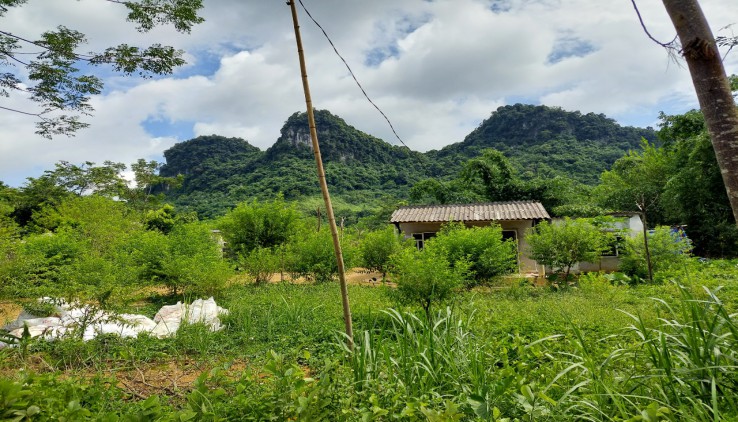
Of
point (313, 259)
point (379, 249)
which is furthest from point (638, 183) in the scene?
point (313, 259)

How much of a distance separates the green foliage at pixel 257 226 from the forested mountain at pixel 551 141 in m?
20.1

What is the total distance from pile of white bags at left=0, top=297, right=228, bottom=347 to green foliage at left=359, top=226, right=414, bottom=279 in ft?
21.0

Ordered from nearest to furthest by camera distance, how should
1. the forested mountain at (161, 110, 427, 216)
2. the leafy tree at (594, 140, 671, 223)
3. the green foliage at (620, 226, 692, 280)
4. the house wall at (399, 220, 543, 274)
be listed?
the green foliage at (620, 226, 692, 280) < the house wall at (399, 220, 543, 274) < the leafy tree at (594, 140, 671, 223) < the forested mountain at (161, 110, 427, 216)

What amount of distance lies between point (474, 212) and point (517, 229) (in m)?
1.63

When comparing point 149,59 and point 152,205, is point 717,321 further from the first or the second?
point 152,205

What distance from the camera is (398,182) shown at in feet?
136

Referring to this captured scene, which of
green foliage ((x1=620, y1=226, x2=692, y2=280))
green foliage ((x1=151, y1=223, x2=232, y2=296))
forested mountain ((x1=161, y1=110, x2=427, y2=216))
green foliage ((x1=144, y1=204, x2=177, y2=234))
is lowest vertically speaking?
green foliage ((x1=620, y1=226, x2=692, y2=280))

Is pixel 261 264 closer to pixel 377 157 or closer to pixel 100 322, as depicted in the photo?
pixel 100 322

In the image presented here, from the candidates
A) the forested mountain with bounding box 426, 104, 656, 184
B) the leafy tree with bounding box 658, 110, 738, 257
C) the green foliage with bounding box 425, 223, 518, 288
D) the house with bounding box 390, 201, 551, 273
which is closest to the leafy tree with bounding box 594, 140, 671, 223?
the leafy tree with bounding box 658, 110, 738, 257

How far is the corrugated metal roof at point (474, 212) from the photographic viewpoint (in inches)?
542

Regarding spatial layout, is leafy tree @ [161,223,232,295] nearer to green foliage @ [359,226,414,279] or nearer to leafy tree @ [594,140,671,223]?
green foliage @ [359,226,414,279]

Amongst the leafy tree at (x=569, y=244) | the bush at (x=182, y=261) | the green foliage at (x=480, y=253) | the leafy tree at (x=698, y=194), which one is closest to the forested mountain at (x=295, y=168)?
the leafy tree at (x=698, y=194)

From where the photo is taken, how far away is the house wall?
13488mm

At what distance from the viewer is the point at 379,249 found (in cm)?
1231
